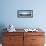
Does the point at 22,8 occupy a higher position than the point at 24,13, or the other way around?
the point at 22,8

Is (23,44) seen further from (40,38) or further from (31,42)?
(40,38)

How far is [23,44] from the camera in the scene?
3393 millimetres

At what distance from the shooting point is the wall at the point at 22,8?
12.7 feet

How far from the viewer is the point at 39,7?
3863 millimetres

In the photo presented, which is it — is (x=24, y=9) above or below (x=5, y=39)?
above

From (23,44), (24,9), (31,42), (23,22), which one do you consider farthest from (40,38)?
(24,9)

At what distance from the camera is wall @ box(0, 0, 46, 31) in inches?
152

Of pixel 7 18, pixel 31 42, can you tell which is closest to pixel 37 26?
pixel 31 42

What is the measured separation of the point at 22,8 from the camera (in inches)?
152

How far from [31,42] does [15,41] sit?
0.44 m

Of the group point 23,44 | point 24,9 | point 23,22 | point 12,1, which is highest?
point 12,1

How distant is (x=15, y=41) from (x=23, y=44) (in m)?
0.24

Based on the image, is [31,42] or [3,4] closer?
[31,42]

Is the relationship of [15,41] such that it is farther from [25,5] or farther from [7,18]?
[25,5]
